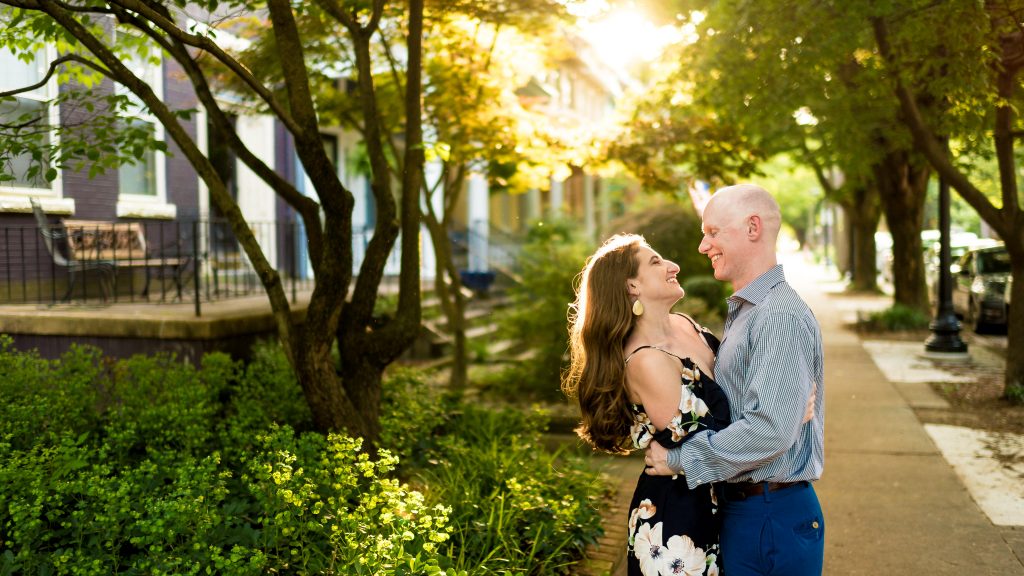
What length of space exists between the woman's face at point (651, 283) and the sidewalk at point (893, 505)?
2575 mm

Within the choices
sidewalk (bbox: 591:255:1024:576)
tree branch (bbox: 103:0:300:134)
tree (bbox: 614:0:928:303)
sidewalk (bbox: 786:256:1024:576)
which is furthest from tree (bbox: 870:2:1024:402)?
tree branch (bbox: 103:0:300:134)

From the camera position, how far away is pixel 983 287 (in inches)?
685

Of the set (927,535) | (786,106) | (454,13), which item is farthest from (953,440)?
(454,13)

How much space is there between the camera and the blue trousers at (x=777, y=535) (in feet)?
9.20

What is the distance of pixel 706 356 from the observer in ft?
10.1

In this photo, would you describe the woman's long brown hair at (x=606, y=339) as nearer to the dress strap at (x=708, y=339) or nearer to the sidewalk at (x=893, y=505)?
the dress strap at (x=708, y=339)

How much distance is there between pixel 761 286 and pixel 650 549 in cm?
91

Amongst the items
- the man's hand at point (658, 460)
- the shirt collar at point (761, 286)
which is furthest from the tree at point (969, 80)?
the man's hand at point (658, 460)

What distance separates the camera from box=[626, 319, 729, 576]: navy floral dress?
9.29ft

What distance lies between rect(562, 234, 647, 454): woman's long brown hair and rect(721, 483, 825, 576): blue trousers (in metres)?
0.47

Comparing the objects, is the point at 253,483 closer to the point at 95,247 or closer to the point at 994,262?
the point at 95,247

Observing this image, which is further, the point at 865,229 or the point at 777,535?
the point at 865,229

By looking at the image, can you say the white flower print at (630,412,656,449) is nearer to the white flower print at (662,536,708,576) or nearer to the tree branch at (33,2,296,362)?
the white flower print at (662,536,708,576)

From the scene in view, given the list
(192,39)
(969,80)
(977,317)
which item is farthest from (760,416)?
(977,317)
